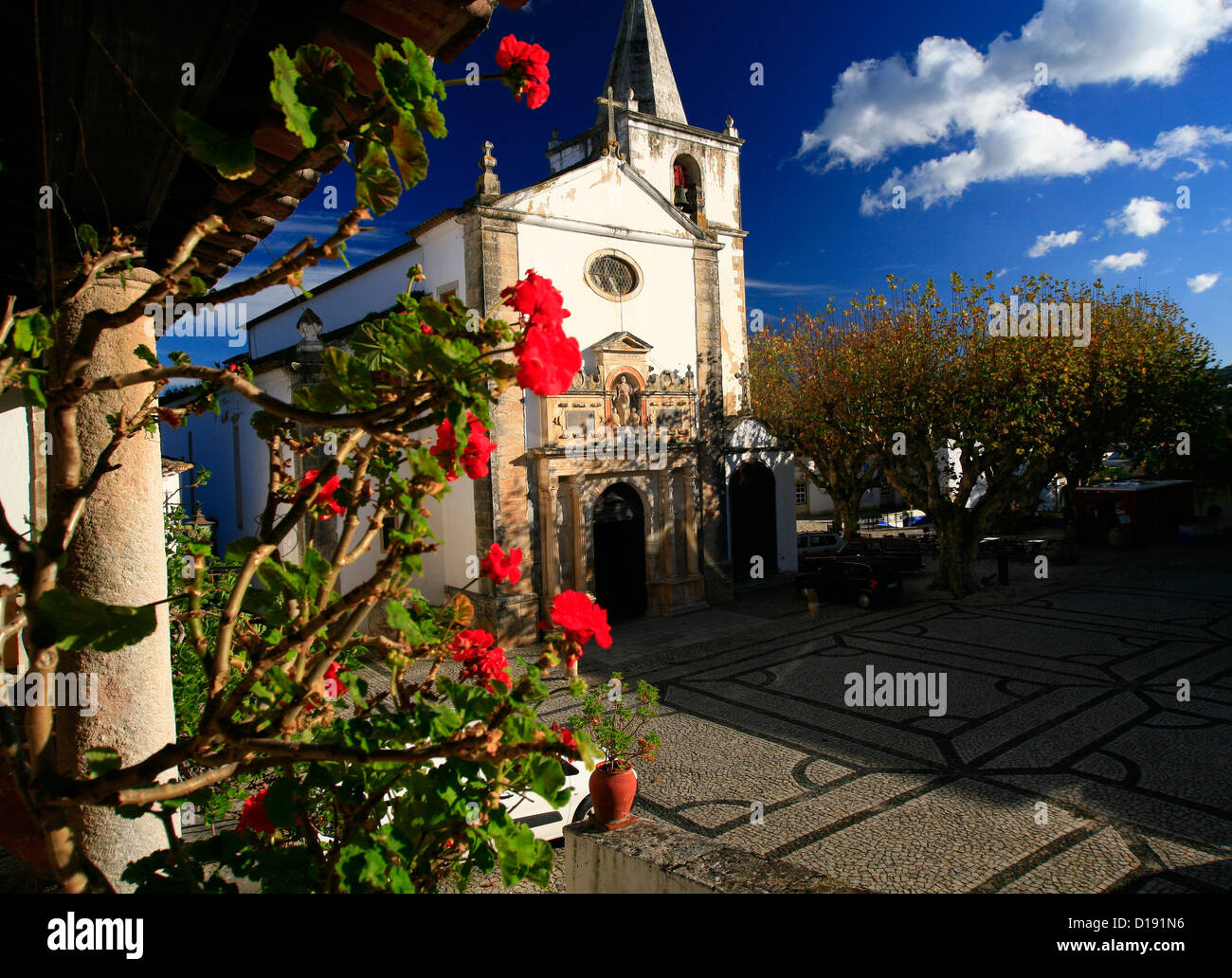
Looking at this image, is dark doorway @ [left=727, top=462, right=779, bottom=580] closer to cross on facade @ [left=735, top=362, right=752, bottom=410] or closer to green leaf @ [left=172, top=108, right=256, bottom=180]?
cross on facade @ [left=735, top=362, right=752, bottom=410]

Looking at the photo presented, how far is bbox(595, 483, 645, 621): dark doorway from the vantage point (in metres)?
20.1

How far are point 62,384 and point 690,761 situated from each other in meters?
10.0

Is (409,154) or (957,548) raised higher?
(409,154)

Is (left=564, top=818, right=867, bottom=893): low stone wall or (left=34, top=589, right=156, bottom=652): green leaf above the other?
(left=34, top=589, right=156, bottom=652): green leaf

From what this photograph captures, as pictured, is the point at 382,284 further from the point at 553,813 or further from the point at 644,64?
the point at 553,813

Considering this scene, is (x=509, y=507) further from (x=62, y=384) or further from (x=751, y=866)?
(x=62, y=384)

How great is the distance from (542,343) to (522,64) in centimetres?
90

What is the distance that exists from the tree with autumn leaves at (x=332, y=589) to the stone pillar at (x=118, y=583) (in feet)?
2.46

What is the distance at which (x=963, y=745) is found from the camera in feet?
36.3

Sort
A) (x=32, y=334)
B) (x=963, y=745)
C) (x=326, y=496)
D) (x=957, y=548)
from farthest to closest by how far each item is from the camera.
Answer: (x=957, y=548) → (x=963, y=745) → (x=326, y=496) → (x=32, y=334)

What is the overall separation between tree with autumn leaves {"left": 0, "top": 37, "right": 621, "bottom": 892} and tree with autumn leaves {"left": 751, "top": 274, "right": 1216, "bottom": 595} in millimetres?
20145

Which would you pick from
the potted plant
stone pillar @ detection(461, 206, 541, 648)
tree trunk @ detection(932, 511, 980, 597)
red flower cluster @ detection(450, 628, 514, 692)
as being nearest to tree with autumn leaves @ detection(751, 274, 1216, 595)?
tree trunk @ detection(932, 511, 980, 597)

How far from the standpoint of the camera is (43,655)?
2072 millimetres

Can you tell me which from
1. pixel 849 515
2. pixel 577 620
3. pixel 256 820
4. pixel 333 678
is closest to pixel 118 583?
pixel 333 678
